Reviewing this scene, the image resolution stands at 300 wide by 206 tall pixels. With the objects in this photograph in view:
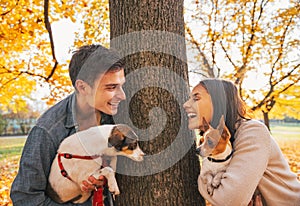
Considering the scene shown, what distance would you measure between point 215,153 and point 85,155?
0.77m

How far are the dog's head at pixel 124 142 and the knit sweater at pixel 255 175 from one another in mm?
480

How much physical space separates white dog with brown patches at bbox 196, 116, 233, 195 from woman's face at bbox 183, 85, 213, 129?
123 mm

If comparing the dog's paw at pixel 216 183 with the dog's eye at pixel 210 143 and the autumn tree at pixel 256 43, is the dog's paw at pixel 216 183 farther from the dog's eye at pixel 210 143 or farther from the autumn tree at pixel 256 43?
the autumn tree at pixel 256 43

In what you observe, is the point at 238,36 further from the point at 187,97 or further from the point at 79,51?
the point at 79,51

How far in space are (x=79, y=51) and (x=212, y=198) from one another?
1208 millimetres

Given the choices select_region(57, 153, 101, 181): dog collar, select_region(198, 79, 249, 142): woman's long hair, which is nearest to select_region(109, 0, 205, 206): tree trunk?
select_region(198, 79, 249, 142): woman's long hair

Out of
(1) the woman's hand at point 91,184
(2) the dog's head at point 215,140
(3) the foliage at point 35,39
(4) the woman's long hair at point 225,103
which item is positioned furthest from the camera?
(3) the foliage at point 35,39

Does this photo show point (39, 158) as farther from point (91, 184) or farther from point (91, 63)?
point (91, 63)

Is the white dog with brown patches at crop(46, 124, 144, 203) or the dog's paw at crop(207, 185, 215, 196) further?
the dog's paw at crop(207, 185, 215, 196)

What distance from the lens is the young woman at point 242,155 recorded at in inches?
76.2

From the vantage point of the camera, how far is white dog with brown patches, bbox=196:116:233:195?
1.98 m

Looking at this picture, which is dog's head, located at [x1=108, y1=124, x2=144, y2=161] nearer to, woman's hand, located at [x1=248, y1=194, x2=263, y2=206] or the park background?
woman's hand, located at [x1=248, y1=194, x2=263, y2=206]

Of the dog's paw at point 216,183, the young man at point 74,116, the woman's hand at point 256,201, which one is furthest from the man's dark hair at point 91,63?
the woman's hand at point 256,201

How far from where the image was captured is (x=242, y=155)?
78.4 inches
